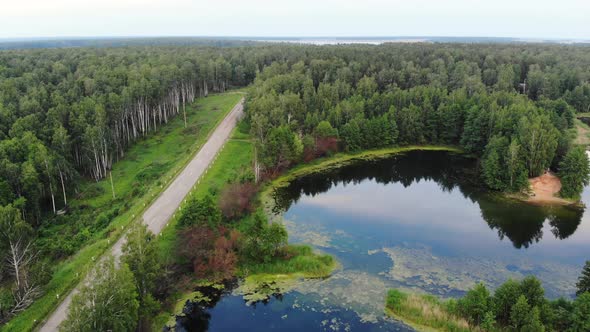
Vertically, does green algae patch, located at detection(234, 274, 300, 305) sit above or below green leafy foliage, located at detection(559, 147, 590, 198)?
below

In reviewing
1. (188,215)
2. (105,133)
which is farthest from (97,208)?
(188,215)

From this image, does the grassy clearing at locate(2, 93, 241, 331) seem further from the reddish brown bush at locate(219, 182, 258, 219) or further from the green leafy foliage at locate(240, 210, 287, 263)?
the green leafy foliage at locate(240, 210, 287, 263)

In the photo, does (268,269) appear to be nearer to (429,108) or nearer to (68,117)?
(68,117)

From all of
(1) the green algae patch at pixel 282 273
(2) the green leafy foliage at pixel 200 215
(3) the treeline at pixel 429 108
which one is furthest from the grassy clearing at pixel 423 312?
(3) the treeline at pixel 429 108

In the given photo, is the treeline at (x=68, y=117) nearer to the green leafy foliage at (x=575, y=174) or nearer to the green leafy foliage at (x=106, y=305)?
the green leafy foliage at (x=106, y=305)

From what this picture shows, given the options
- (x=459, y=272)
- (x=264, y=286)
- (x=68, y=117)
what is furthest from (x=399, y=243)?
(x=68, y=117)

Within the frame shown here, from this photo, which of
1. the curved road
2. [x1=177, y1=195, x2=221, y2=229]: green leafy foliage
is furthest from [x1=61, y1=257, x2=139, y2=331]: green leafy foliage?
[x1=177, y1=195, x2=221, y2=229]: green leafy foliage

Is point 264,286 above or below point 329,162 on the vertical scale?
below
